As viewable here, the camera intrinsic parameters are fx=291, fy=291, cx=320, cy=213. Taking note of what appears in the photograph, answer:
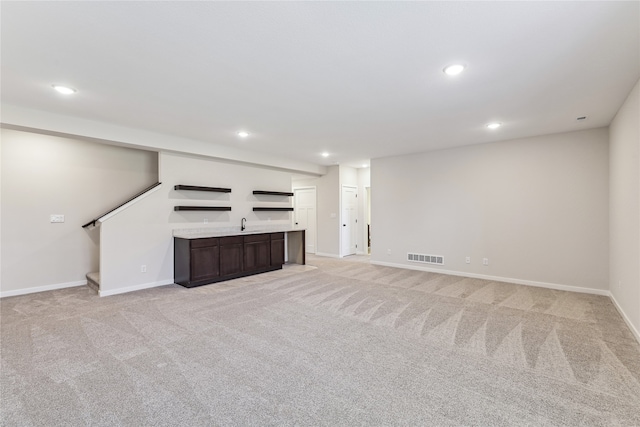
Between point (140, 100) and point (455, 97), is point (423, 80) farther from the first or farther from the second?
point (140, 100)

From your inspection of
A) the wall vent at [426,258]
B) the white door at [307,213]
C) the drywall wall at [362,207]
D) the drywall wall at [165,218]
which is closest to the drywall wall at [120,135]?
the drywall wall at [165,218]

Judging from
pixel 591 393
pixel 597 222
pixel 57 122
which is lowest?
pixel 591 393

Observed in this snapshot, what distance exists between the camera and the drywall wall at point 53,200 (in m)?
4.66

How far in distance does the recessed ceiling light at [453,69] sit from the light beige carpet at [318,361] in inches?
105

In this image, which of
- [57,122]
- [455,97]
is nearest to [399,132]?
[455,97]

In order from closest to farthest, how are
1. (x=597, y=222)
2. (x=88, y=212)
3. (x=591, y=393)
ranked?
(x=591, y=393)
(x=597, y=222)
(x=88, y=212)

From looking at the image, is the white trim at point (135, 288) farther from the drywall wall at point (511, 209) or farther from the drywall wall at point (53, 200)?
the drywall wall at point (511, 209)

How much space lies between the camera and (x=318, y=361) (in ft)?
8.55

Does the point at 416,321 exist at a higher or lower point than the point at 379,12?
lower

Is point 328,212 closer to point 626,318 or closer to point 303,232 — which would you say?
point 303,232

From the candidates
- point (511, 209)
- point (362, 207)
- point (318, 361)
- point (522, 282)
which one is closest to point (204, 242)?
point (318, 361)

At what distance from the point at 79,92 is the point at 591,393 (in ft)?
18.3

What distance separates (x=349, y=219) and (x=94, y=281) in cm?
607

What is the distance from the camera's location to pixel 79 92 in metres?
3.30
